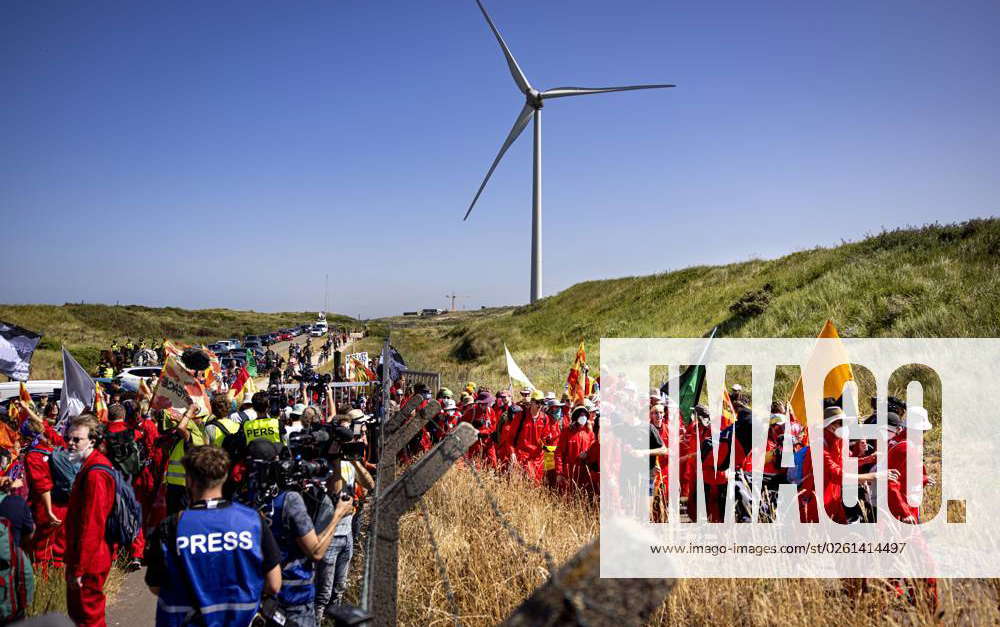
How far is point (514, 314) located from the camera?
152 feet

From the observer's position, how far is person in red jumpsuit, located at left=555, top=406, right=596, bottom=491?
293 inches

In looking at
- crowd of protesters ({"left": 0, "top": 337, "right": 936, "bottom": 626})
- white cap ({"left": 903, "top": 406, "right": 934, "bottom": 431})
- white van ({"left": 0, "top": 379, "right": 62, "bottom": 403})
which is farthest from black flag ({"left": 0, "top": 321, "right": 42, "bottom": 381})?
white cap ({"left": 903, "top": 406, "right": 934, "bottom": 431})

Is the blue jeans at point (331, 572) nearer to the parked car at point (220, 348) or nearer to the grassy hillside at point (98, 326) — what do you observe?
the grassy hillside at point (98, 326)

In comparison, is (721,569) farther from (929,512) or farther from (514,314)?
(514,314)

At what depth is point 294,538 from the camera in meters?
3.64

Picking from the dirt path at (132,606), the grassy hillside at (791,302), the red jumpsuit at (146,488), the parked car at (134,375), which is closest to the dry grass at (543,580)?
the dirt path at (132,606)

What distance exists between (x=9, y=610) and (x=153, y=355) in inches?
1004

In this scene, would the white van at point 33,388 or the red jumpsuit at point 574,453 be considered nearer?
the red jumpsuit at point 574,453

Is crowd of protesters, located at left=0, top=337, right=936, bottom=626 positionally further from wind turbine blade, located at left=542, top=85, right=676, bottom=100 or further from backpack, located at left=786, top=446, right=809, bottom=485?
wind turbine blade, located at left=542, top=85, right=676, bottom=100

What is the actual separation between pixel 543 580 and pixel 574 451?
3.62 metres

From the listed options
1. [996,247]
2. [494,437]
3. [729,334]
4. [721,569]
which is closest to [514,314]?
[729,334]

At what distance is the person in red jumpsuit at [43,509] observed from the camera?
5406mm

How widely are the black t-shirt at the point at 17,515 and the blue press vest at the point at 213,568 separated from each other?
1513 millimetres

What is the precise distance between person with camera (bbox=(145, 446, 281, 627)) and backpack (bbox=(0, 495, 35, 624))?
49.7 inches
